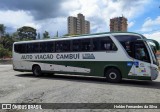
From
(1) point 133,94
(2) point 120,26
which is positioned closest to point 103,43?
(1) point 133,94

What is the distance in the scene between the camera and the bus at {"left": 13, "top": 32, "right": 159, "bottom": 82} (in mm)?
13180

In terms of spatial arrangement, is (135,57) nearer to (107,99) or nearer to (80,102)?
(107,99)

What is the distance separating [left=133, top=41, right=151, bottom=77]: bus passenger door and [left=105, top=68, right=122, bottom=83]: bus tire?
1094 millimetres

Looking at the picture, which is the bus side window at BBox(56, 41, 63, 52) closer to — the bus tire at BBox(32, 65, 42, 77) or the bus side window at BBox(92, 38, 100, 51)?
the bus tire at BBox(32, 65, 42, 77)

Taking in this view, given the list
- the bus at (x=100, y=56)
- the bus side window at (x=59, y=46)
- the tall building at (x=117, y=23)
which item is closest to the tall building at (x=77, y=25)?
the tall building at (x=117, y=23)

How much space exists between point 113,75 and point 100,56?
4.48 ft

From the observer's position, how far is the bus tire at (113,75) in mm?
14109

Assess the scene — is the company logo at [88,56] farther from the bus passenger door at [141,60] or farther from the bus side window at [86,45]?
the bus passenger door at [141,60]

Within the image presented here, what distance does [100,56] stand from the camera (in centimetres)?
1459

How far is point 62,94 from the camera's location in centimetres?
1027

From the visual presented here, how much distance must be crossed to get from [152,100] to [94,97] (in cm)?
217

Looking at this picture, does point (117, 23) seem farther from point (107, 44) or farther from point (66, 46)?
point (107, 44)

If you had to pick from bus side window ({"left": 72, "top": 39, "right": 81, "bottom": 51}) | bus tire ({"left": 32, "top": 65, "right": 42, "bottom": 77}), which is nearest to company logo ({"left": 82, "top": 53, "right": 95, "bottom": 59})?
bus side window ({"left": 72, "top": 39, "right": 81, "bottom": 51})

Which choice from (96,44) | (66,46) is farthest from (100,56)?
(66,46)
